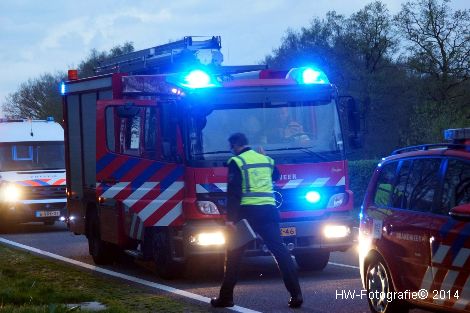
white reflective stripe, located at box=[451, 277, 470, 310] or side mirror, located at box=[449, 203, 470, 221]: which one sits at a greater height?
side mirror, located at box=[449, 203, 470, 221]

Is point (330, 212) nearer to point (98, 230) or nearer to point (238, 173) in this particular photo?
point (238, 173)

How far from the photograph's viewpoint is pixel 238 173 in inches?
420

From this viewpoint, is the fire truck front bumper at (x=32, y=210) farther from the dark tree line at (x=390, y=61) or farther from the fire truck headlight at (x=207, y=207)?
the dark tree line at (x=390, y=61)

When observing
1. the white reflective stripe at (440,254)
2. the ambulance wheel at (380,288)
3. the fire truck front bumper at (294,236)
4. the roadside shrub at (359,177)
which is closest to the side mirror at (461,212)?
the white reflective stripe at (440,254)

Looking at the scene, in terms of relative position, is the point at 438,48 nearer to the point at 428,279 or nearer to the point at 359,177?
the point at 359,177

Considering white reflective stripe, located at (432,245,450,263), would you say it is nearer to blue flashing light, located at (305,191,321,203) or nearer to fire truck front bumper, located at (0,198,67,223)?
blue flashing light, located at (305,191,321,203)

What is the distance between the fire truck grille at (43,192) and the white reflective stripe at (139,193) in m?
10.8

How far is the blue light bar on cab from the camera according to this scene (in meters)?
13.5

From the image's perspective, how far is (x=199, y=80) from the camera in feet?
42.5

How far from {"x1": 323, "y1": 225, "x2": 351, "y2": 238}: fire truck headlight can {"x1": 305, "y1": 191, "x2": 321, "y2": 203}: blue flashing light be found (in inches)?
14.6

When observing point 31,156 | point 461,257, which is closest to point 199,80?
point 461,257

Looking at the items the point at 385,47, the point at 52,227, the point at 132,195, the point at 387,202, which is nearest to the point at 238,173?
the point at 387,202

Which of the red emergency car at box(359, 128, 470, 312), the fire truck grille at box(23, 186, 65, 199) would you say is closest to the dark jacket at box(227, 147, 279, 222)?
the red emergency car at box(359, 128, 470, 312)

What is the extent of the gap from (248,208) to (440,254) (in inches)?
122
